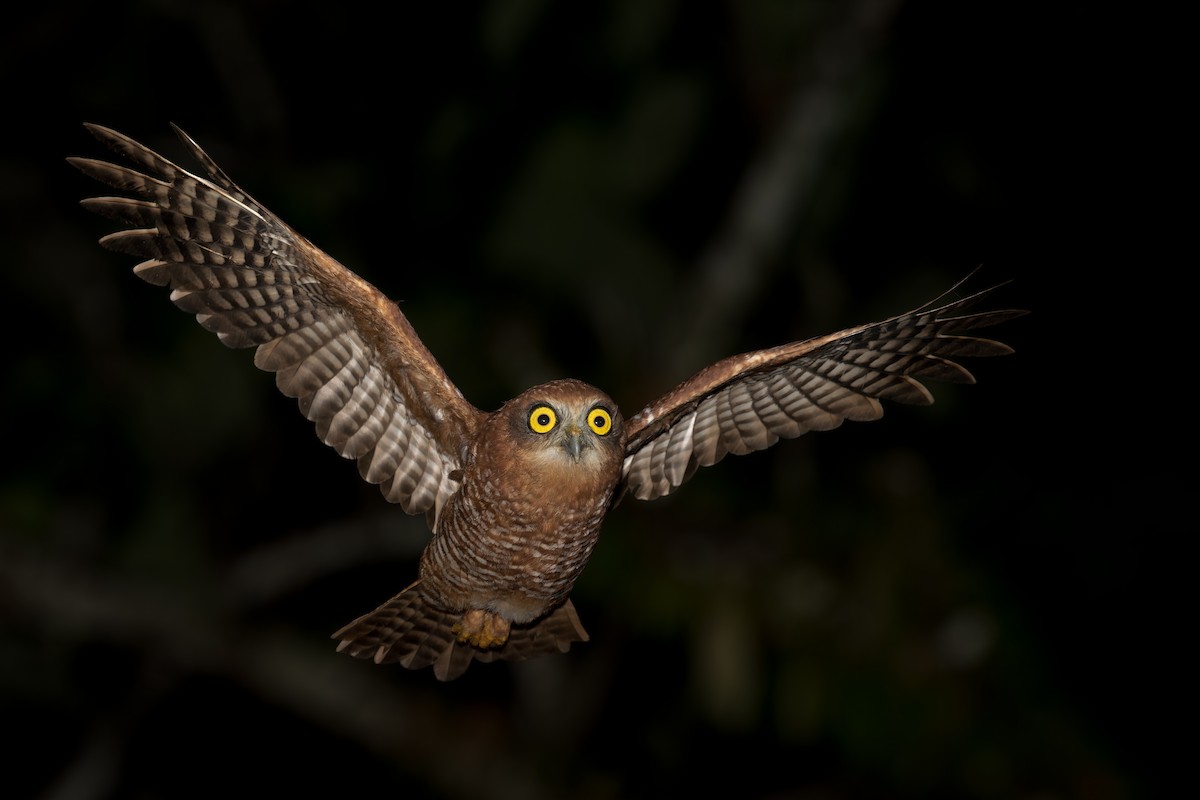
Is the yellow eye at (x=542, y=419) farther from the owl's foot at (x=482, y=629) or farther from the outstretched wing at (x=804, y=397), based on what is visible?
the owl's foot at (x=482, y=629)

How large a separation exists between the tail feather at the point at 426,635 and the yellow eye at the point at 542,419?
94 centimetres

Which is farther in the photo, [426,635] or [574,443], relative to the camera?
[426,635]

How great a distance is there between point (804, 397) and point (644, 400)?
6095 mm

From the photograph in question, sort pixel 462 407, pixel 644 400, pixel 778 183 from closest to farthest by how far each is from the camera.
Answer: pixel 462 407
pixel 644 400
pixel 778 183

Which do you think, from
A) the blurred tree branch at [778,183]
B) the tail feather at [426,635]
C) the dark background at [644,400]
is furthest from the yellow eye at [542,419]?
the blurred tree branch at [778,183]

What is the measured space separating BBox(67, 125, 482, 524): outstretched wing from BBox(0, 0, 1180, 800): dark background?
6.19 meters

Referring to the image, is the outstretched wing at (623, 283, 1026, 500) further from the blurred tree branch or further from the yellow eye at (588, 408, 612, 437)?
the blurred tree branch

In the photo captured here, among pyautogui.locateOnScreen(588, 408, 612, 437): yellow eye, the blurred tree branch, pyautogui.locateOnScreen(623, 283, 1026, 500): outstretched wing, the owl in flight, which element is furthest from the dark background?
pyautogui.locateOnScreen(588, 408, 612, 437): yellow eye

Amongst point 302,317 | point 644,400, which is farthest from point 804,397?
point 644,400

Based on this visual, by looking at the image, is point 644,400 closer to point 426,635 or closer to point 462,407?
point 426,635

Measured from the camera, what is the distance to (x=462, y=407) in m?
4.33

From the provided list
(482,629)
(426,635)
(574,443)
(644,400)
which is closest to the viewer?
(574,443)

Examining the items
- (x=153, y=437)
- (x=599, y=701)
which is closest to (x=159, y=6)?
(x=153, y=437)

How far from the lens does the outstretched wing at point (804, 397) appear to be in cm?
445
